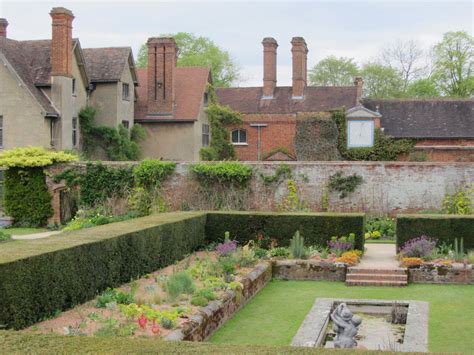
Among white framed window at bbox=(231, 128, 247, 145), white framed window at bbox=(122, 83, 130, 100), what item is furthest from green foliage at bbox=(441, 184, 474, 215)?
white framed window at bbox=(231, 128, 247, 145)

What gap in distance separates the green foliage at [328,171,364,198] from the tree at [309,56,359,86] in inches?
1785

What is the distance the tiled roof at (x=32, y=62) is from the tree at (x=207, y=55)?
1237 inches

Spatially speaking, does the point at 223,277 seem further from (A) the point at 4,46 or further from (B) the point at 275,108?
(B) the point at 275,108

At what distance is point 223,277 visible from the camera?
594 inches

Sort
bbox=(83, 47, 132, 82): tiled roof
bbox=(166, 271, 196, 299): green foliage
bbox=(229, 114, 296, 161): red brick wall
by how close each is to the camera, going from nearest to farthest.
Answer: bbox=(166, 271, 196, 299): green foliage → bbox=(83, 47, 132, 82): tiled roof → bbox=(229, 114, 296, 161): red brick wall

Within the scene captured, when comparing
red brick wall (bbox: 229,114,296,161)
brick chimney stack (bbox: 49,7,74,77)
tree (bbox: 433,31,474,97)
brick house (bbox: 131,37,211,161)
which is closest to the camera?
brick chimney stack (bbox: 49,7,74,77)

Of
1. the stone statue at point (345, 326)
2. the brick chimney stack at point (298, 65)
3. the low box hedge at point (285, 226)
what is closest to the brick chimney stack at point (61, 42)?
the brick chimney stack at point (298, 65)

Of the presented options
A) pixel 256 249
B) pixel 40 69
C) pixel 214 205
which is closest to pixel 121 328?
pixel 256 249

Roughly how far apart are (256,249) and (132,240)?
4.80 m

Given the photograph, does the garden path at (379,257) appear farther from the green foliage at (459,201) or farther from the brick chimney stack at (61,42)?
the brick chimney stack at (61,42)

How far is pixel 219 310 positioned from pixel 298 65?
32.8 meters

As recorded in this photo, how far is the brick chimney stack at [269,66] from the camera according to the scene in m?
43.7

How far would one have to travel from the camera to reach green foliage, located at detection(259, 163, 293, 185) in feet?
90.6

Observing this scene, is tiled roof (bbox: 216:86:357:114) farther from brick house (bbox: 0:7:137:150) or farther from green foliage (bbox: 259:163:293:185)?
green foliage (bbox: 259:163:293:185)
